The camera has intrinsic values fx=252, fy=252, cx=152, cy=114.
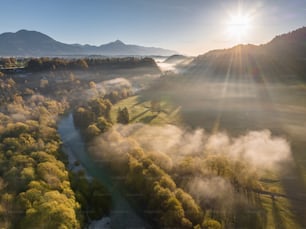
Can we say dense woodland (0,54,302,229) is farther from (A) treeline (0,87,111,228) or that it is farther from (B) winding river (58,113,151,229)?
(B) winding river (58,113,151,229)

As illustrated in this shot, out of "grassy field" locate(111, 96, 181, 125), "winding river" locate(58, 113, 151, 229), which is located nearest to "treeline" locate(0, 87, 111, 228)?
"winding river" locate(58, 113, 151, 229)

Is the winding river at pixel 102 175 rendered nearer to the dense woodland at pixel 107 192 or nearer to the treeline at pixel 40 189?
the dense woodland at pixel 107 192

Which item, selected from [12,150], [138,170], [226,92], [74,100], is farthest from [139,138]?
[226,92]

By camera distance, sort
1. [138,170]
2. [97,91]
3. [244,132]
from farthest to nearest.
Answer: [97,91], [244,132], [138,170]

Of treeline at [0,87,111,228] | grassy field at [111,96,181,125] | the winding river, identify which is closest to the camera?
treeline at [0,87,111,228]

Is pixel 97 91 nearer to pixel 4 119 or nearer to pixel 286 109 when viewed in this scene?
pixel 4 119
